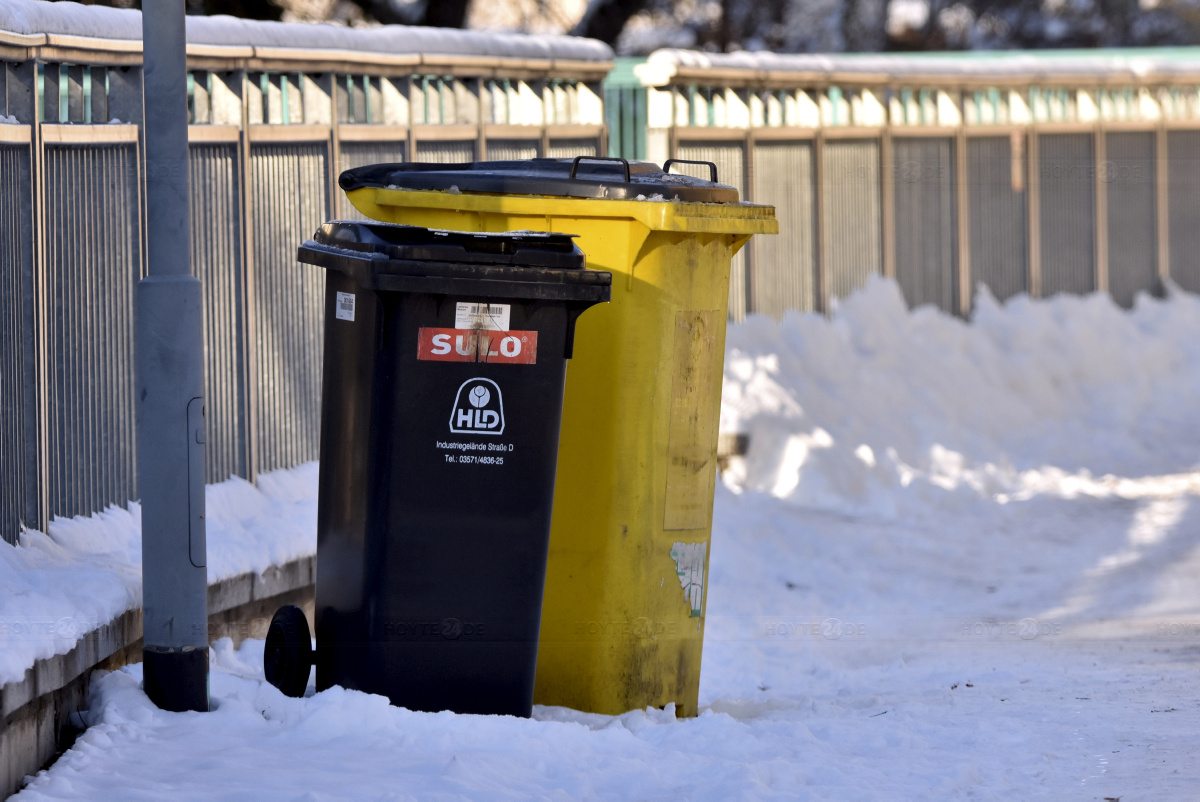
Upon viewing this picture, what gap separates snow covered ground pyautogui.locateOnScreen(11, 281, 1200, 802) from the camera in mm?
4293

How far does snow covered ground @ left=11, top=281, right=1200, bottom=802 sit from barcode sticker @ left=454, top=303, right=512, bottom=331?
1157 mm

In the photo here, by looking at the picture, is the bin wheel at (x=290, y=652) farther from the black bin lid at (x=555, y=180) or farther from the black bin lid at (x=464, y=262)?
the black bin lid at (x=555, y=180)

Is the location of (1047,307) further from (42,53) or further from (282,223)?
(42,53)

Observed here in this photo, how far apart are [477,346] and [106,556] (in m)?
1.53

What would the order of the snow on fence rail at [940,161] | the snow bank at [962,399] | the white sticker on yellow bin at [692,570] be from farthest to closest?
the snow on fence rail at [940,161] < the snow bank at [962,399] < the white sticker on yellow bin at [692,570]

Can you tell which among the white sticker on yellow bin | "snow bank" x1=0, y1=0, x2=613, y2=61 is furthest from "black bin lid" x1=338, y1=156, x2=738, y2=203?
the white sticker on yellow bin

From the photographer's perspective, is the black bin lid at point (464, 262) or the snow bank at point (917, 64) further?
the snow bank at point (917, 64)

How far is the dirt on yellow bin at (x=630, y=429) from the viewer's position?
5.34 meters

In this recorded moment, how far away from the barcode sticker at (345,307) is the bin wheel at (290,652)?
95 centimetres

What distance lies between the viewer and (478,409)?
4746mm

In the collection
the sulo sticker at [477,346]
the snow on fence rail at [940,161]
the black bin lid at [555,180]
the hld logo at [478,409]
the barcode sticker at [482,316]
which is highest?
the snow on fence rail at [940,161]

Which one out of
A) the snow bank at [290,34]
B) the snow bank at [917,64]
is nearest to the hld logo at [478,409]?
the snow bank at [290,34]

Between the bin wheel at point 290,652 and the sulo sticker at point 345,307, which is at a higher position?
the sulo sticker at point 345,307

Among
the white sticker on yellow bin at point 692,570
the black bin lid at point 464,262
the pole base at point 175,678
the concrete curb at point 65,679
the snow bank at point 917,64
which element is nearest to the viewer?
the concrete curb at point 65,679
